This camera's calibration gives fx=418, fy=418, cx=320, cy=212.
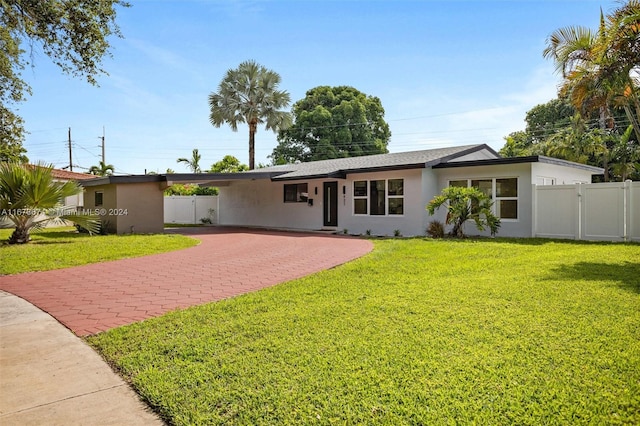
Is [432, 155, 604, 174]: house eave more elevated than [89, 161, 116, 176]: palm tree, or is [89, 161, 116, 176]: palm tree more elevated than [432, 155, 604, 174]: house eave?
[89, 161, 116, 176]: palm tree

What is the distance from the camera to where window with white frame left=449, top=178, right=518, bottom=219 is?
559 inches

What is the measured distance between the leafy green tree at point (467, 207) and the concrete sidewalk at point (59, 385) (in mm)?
11427

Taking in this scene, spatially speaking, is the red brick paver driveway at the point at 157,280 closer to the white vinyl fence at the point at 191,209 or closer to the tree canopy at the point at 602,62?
the tree canopy at the point at 602,62

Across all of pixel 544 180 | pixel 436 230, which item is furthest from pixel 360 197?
pixel 544 180

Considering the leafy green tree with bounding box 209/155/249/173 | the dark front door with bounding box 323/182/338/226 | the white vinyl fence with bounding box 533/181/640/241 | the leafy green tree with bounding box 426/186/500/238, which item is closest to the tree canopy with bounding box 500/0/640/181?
the white vinyl fence with bounding box 533/181/640/241

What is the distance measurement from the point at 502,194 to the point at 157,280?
38.1ft

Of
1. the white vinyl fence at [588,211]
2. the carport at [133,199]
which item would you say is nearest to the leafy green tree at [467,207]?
the white vinyl fence at [588,211]

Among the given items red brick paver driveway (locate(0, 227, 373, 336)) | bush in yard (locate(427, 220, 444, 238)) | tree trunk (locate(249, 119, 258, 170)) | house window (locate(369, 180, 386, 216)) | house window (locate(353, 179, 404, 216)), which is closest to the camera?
red brick paver driveway (locate(0, 227, 373, 336))

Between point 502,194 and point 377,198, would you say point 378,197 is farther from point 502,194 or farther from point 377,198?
point 502,194

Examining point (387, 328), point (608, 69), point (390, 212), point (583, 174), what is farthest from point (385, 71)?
point (387, 328)

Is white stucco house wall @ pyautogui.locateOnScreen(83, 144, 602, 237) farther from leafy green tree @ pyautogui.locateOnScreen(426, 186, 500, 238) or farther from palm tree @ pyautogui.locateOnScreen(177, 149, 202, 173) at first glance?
palm tree @ pyautogui.locateOnScreen(177, 149, 202, 173)

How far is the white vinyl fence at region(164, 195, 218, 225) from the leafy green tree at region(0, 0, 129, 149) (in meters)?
15.3

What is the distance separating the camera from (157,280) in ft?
25.6

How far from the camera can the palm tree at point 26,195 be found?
41.3 feet
